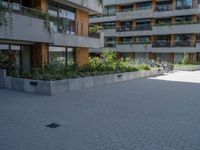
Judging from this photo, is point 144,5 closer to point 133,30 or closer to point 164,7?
point 164,7

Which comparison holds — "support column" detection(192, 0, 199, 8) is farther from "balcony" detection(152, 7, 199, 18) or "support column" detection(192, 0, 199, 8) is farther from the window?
the window

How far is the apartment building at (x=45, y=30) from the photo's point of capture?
13.3 m

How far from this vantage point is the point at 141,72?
2000cm

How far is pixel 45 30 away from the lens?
15.4m

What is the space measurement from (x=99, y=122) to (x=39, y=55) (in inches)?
454

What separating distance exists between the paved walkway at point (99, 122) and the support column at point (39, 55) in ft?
21.0

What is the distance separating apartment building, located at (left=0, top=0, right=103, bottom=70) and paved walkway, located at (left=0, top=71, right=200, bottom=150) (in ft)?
14.7

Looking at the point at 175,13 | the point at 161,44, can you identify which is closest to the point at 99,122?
the point at 161,44

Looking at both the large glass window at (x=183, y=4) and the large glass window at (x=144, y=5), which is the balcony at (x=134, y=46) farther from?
the large glass window at (x=183, y=4)

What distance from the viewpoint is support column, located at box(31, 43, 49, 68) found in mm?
17125

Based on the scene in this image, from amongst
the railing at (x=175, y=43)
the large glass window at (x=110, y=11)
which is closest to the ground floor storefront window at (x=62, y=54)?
the railing at (x=175, y=43)

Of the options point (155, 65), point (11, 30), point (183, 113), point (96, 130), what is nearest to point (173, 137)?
point (96, 130)

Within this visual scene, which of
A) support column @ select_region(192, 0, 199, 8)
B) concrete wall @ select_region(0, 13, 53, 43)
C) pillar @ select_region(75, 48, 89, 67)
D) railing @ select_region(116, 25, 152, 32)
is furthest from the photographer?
railing @ select_region(116, 25, 152, 32)

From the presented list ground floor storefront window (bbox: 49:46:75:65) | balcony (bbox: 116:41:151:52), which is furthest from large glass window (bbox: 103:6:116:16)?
ground floor storefront window (bbox: 49:46:75:65)
